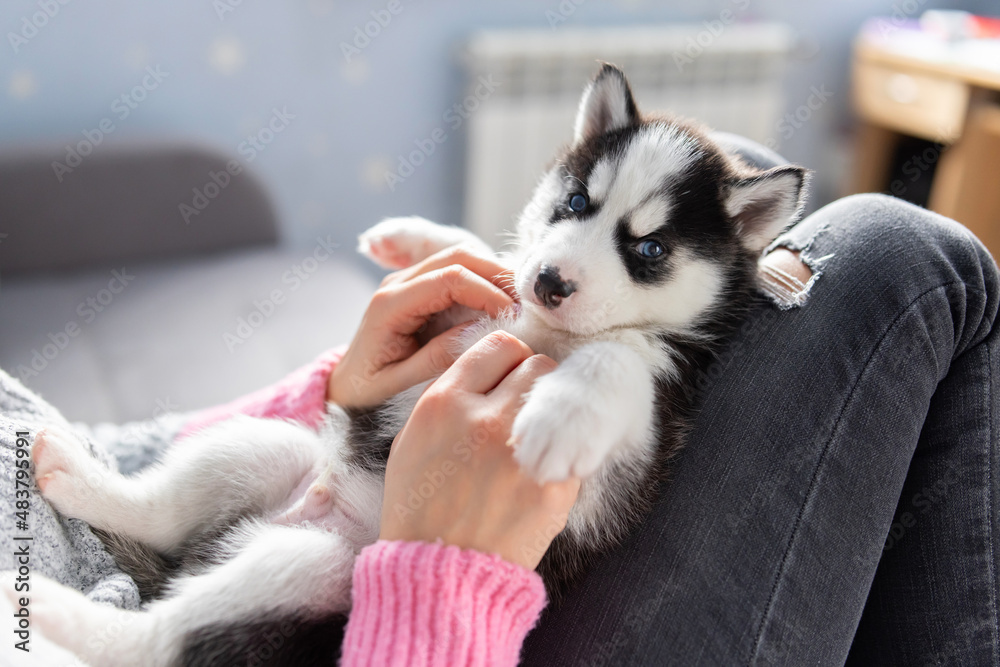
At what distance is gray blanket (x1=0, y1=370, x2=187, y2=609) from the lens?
3.01 feet

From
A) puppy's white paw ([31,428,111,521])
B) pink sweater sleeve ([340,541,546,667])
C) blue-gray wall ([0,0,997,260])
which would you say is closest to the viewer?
pink sweater sleeve ([340,541,546,667])

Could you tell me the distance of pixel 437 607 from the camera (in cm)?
81

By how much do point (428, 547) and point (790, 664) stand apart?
474 mm

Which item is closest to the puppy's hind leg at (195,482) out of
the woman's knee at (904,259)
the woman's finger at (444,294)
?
the woman's finger at (444,294)

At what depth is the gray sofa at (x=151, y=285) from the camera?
1996 mm

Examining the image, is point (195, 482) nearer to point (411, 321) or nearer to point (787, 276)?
point (411, 321)

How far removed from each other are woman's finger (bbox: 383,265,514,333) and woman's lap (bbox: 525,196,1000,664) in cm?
36

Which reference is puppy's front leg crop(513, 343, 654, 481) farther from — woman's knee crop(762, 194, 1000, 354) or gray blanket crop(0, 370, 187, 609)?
gray blanket crop(0, 370, 187, 609)

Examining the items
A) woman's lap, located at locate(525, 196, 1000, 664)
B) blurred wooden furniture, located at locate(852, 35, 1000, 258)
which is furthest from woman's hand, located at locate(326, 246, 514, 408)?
blurred wooden furniture, located at locate(852, 35, 1000, 258)

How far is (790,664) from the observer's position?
2.93 ft

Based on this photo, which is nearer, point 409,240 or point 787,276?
point 787,276

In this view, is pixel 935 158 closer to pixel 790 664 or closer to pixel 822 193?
pixel 822 193

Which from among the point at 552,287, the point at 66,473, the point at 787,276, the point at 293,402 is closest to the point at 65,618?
the point at 66,473

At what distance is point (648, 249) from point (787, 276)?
0.76ft
